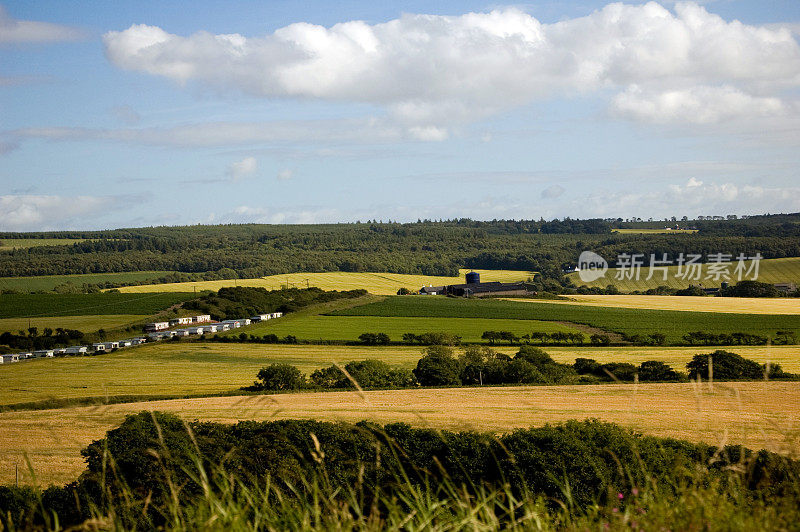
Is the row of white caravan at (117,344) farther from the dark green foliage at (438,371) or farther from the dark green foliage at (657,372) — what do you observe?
the dark green foliage at (657,372)

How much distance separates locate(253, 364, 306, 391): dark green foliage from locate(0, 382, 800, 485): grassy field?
3.24 metres

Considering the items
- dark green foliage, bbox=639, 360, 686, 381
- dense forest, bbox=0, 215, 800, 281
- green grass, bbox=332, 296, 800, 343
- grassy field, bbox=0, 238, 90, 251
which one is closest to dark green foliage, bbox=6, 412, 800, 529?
dark green foliage, bbox=639, 360, 686, 381

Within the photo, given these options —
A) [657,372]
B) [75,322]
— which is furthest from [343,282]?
[657,372]

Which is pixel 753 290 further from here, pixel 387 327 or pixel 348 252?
pixel 348 252

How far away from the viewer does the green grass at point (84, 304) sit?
267 feet

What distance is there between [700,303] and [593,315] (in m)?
17.3

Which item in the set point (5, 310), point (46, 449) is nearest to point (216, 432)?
point (46, 449)

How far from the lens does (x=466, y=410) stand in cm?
3225

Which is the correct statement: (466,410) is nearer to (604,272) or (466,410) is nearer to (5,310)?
Answer: (5,310)

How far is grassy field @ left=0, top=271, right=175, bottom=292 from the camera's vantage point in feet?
368

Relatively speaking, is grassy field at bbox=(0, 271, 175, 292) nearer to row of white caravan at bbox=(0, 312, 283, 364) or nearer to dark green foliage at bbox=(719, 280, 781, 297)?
row of white caravan at bbox=(0, 312, 283, 364)

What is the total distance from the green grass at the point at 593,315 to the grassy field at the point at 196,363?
10.1 metres

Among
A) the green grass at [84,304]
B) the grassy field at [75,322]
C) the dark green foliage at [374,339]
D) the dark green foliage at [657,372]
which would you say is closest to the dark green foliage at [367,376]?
the dark green foliage at [374,339]

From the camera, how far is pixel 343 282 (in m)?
122
